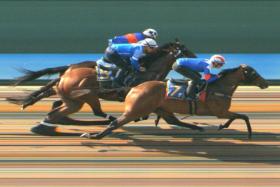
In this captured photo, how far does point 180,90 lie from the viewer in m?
7.92

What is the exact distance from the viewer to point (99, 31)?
61.2 ft

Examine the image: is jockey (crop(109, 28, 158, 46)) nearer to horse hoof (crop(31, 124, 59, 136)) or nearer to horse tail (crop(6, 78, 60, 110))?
horse tail (crop(6, 78, 60, 110))

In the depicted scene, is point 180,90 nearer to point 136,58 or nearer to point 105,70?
point 136,58

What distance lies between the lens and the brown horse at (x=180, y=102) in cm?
761

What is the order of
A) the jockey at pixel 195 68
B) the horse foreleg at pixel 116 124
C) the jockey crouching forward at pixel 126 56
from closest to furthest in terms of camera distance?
the horse foreleg at pixel 116 124 → the jockey at pixel 195 68 → the jockey crouching forward at pixel 126 56

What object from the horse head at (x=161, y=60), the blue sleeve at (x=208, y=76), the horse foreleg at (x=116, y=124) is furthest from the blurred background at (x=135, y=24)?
the horse foreleg at (x=116, y=124)

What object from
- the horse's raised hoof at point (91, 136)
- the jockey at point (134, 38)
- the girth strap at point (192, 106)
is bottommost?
the horse's raised hoof at point (91, 136)

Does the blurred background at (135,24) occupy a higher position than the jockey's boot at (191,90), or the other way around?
the blurred background at (135,24)

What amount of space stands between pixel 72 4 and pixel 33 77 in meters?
9.96

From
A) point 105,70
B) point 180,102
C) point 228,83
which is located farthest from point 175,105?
point 105,70

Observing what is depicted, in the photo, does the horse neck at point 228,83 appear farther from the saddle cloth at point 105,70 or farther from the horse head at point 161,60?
the saddle cloth at point 105,70

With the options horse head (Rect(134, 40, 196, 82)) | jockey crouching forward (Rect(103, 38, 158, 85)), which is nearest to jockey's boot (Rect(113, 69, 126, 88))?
jockey crouching forward (Rect(103, 38, 158, 85))

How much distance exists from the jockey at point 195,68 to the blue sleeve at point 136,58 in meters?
0.60

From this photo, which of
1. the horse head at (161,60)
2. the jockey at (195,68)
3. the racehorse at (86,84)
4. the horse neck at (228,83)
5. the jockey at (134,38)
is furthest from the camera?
the jockey at (134,38)
